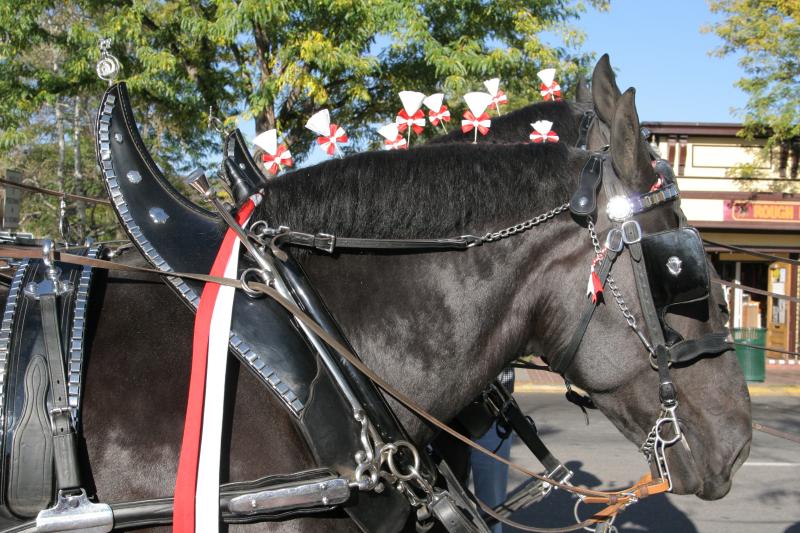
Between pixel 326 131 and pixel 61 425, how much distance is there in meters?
2.10

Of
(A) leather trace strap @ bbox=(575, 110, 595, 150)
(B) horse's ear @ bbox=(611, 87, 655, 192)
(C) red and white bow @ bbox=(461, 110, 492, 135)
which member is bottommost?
(B) horse's ear @ bbox=(611, 87, 655, 192)

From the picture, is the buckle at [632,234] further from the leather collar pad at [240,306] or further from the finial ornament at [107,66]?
the finial ornament at [107,66]

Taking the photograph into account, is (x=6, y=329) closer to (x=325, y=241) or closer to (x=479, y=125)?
(x=325, y=241)

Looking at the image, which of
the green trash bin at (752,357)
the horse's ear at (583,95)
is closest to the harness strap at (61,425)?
the horse's ear at (583,95)

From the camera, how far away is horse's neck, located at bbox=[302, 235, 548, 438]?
5.75ft

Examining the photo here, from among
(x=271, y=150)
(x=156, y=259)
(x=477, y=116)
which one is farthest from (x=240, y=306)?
(x=477, y=116)

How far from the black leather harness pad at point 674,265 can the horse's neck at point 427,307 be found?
0.32m

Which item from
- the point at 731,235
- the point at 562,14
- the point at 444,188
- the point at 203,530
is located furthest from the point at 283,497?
the point at 731,235

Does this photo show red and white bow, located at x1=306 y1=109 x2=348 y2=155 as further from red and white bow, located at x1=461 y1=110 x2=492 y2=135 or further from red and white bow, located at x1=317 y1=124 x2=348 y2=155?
red and white bow, located at x1=461 y1=110 x2=492 y2=135

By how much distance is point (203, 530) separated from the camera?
4.69 ft

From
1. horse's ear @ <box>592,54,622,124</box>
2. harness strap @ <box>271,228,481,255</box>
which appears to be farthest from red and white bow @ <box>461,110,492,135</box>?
harness strap @ <box>271,228,481,255</box>

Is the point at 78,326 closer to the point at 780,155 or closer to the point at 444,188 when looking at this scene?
the point at 444,188

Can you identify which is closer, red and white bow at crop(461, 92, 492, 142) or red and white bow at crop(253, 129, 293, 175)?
Answer: red and white bow at crop(461, 92, 492, 142)

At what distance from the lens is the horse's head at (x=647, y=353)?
5.83ft
